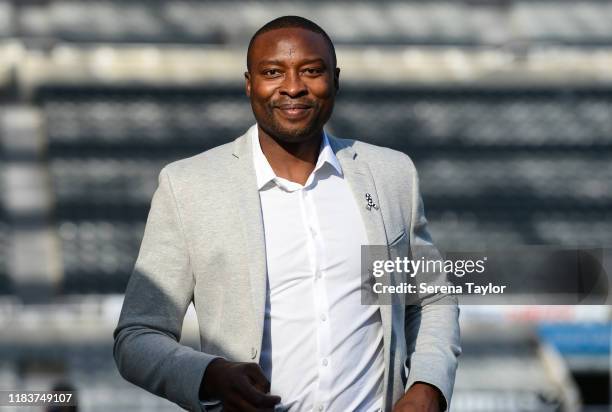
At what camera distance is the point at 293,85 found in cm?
147

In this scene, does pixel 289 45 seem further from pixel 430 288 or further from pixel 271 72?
pixel 430 288

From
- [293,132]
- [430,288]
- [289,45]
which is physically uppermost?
[289,45]

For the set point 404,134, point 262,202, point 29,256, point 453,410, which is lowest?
point 453,410

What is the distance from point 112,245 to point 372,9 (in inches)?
136

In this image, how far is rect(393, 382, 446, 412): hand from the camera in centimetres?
142

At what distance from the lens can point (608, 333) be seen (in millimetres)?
9562

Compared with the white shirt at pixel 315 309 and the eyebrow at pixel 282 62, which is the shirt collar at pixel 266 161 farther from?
the eyebrow at pixel 282 62

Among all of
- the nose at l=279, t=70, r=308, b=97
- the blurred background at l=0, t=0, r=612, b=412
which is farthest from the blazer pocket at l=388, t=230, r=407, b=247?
the blurred background at l=0, t=0, r=612, b=412

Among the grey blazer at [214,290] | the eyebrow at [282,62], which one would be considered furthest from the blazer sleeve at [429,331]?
the eyebrow at [282,62]

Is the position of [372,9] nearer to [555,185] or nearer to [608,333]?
[555,185]

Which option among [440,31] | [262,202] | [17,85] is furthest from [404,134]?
[262,202]

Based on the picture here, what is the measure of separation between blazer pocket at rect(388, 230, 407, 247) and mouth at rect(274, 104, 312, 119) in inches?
7.7

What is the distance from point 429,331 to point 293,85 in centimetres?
36

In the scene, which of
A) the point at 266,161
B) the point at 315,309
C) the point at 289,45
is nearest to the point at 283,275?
the point at 315,309
